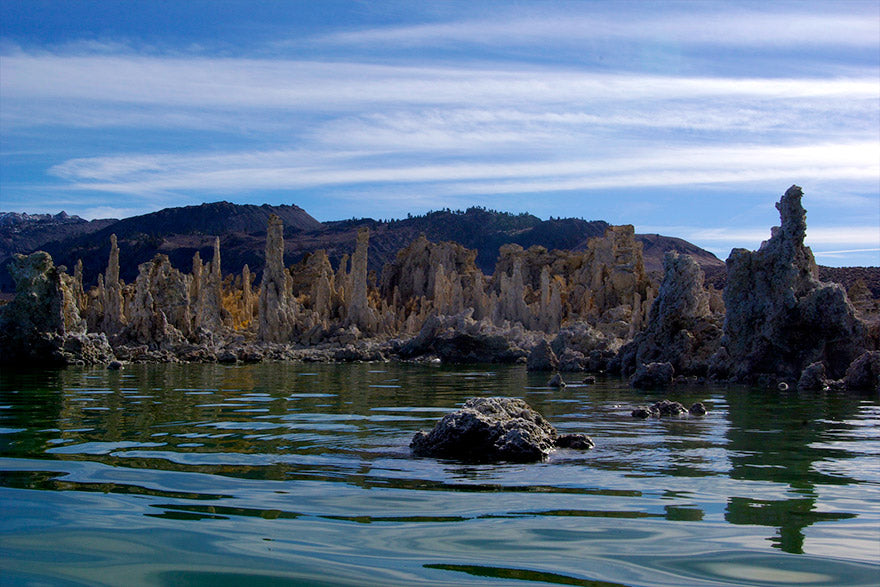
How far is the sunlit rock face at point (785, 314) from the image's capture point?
73.2 ft

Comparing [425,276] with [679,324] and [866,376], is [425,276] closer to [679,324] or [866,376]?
[679,324]

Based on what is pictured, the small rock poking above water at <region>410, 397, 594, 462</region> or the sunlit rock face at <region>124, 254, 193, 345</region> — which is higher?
the sunlit rock face at <region>124, 254, 193, 345</region>

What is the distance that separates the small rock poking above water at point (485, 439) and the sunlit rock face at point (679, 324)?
1857 centimetres

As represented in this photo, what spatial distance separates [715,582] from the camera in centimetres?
440

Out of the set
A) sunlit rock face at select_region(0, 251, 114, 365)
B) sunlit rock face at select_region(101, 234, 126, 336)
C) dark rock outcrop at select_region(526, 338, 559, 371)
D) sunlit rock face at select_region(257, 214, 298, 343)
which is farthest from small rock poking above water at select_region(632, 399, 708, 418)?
sunlit rock face at select_region(257, 214, 298, 343)

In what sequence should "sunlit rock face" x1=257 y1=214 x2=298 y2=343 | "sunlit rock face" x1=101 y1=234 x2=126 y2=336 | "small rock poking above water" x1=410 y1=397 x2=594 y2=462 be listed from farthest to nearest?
"sunlit rock face" x1=257 y1=214 x2=298 y2=343 → "sunlit rock face" x1=101 y1=234 x2=126 y2=336 → "small rock poking above water" x1=410 y1=397 x2=594 y2=462

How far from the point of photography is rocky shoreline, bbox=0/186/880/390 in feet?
75.2

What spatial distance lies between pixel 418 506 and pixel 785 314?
19.1 meters

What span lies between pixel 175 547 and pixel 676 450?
235 inches

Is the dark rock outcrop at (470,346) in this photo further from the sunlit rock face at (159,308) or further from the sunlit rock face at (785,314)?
the sunlit rock face at (785,314)

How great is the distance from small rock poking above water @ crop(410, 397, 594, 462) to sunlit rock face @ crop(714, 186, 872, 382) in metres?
15.4

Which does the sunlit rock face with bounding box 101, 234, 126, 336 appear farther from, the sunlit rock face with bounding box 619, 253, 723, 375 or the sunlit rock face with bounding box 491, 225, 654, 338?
the sunlit rock face with bounding box 619, 253, 723, 375

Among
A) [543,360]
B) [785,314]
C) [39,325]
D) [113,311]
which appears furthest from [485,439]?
[113,311]

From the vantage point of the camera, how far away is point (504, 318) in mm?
63844
